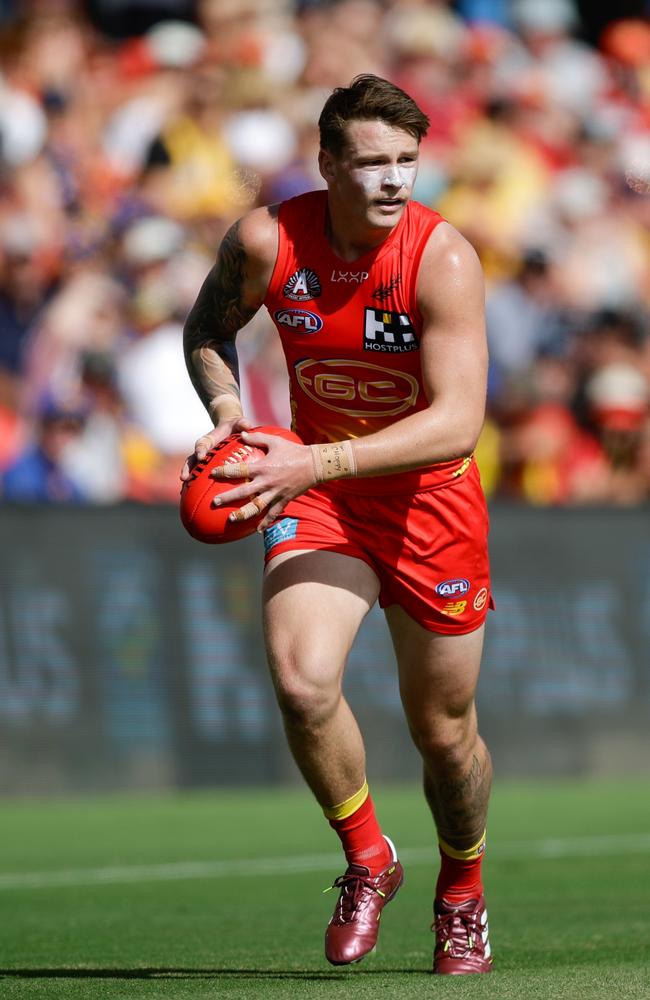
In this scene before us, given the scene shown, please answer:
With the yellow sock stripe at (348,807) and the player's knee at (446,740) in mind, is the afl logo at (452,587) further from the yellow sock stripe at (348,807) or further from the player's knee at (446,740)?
the yellow sock stripe at (348,807)

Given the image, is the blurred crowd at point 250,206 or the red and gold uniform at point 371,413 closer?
the red and gold uniform at point 371,413

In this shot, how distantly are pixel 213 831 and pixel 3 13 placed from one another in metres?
8.69

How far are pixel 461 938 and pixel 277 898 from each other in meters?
2.22

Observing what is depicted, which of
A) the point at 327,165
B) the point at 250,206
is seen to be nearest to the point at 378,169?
the point at 327,165

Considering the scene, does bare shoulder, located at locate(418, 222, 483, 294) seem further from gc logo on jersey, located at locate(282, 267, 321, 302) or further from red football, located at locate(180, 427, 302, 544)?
red football, located at locate(180, 427, 302, 544)

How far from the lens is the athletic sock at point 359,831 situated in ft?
18.8

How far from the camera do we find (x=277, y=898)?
7930mm

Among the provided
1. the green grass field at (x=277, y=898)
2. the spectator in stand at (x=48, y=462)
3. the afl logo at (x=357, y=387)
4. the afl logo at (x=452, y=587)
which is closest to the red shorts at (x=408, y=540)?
the afl logo at (x=452, y=587)

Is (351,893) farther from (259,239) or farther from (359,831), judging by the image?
(259,239)

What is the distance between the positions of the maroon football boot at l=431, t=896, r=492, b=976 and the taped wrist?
160cm

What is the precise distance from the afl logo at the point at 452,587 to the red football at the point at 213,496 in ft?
2.40

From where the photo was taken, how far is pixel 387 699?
12.6 m

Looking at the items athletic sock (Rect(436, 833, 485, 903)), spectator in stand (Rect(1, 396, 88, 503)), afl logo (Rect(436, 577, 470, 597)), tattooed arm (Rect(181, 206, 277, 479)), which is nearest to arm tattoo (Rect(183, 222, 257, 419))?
tattooed arm (Rect(181, 206, 277, 479))

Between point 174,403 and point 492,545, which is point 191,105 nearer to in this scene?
point 174,403
